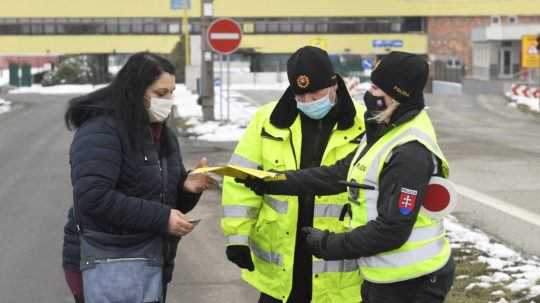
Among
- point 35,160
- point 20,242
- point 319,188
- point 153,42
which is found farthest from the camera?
point 153,42

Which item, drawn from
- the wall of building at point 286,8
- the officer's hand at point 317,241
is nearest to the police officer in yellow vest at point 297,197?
the officer's hand at point 317,241

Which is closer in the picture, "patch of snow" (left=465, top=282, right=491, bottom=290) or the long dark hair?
the long dark hair

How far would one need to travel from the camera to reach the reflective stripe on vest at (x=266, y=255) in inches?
163

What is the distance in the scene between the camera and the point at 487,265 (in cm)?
727


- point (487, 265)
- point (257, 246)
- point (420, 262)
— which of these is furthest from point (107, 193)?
point (487, 265)

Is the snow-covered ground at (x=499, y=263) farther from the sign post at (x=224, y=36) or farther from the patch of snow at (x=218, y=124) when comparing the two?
the sign post at (x=224, y=36)

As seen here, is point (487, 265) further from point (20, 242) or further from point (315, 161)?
point (20, 242)

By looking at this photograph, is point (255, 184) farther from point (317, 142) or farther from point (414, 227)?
point (414, 227)

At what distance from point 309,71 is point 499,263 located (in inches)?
153

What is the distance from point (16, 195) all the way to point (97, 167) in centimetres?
899

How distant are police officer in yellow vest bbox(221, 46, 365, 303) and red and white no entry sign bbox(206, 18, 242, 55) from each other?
16550 mm

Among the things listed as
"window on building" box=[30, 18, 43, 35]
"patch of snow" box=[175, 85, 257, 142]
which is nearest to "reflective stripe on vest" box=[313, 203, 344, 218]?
"patch of snow" box=[175, 85, 257, 142]

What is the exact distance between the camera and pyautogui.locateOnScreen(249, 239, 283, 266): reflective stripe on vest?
4129 mm

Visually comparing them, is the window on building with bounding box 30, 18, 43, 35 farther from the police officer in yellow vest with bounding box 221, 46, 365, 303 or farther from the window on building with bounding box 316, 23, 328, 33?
the police officer in yellow vest with bounding box 221, 46, 365, 303
